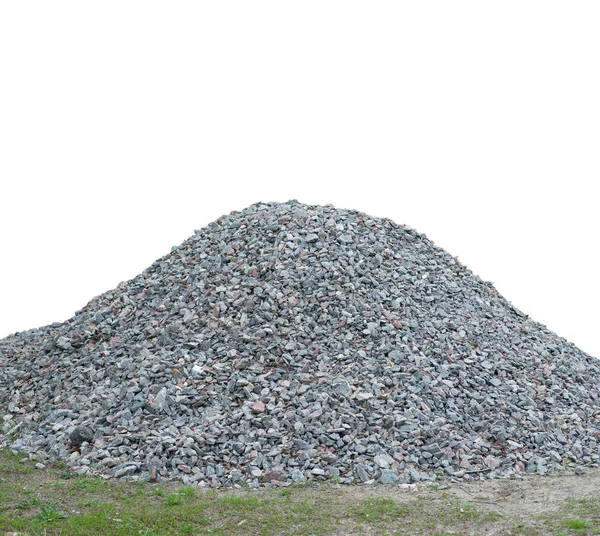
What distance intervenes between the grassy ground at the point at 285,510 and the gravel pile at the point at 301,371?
54 centimetres

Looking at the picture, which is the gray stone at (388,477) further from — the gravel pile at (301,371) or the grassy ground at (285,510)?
the grassy ground at (285,510)

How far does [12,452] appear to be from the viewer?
13.6m

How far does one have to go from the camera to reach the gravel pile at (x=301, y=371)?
1268cm

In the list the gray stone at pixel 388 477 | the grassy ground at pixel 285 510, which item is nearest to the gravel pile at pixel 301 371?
the gray stone at pixel 388 477

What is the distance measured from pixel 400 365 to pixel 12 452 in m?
7.50

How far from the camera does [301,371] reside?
46.4ft

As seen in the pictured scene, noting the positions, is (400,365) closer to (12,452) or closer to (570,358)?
(570,358)

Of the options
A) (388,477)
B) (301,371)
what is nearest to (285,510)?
(388,477)

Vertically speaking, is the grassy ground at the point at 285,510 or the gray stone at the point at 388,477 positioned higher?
the gray stone at the point at 388,477

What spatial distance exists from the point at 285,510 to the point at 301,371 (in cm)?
357

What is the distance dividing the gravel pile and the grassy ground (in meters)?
0.54

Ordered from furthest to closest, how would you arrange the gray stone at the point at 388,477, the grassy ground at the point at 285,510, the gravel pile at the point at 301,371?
the gravel pile at the point at 301,371 → the gray stone at the point at 388,477 → the grassy ground at the point at 285,510

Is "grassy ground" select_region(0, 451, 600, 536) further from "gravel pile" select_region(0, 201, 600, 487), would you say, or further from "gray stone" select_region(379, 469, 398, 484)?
"gravel pile" select_region(0, 201, 600, 487)

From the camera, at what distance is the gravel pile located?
1268cm
